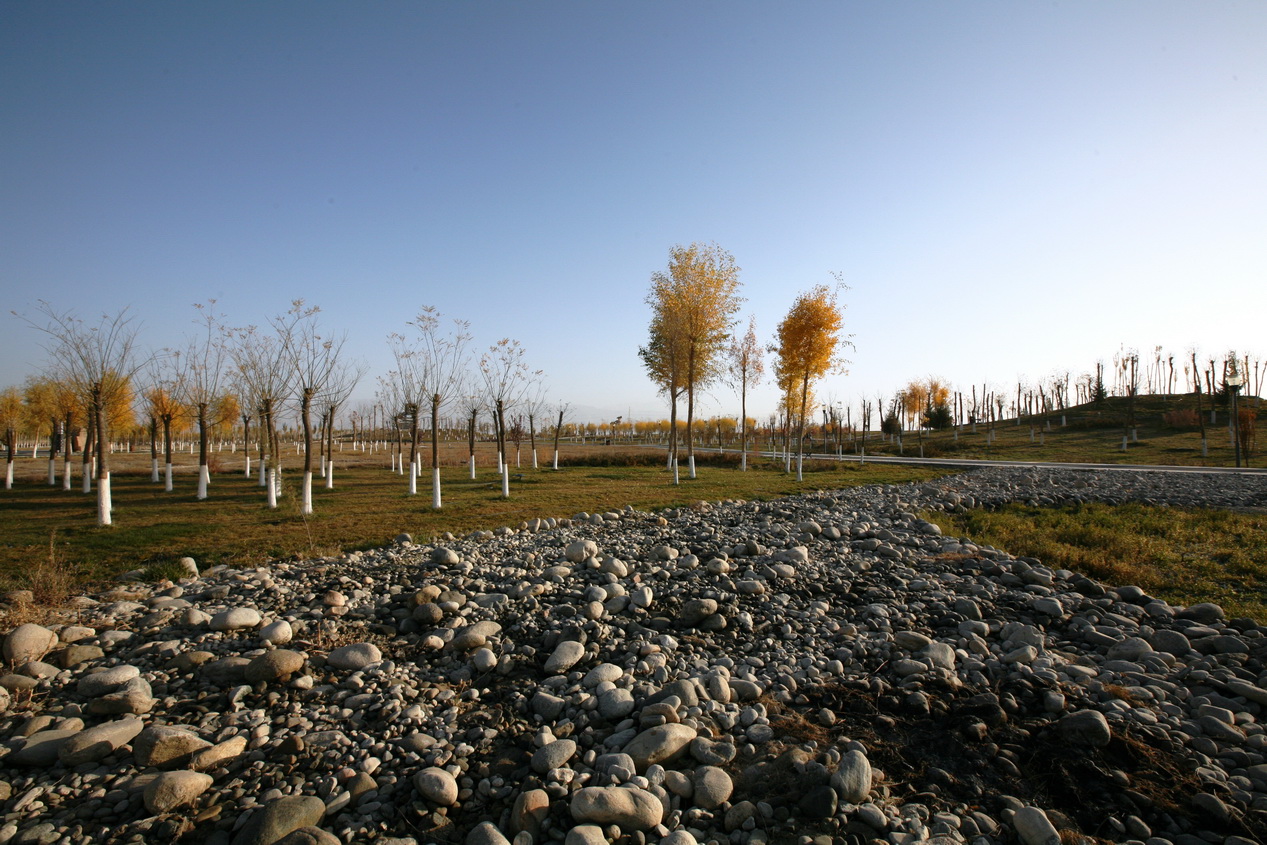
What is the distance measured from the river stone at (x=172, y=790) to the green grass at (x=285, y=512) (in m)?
5.99

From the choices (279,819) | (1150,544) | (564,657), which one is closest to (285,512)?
(564,657)

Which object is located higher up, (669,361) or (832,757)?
(669,361)

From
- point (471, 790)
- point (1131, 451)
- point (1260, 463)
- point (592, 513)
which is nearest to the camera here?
point (471, 790)

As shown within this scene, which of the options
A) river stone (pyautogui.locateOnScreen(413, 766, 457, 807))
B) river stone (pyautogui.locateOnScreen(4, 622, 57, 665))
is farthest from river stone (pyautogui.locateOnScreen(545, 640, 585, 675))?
river stone (pyautogui.locateOnScreen(4, 622, 57, 665))

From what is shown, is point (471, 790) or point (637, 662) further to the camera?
point (637, 662)

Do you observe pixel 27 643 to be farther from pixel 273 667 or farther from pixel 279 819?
pixel 279 819

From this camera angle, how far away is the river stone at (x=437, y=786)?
396cm

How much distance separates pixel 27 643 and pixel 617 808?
6.58 meters

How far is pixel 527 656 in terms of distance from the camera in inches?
248

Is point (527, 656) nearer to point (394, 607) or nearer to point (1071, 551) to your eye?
point (394, 607)

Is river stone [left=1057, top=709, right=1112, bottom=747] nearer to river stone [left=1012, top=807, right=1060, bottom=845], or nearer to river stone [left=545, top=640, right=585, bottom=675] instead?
river stone [left=1012, top=807, right=1060, bottom=845]

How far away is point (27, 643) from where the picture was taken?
18.5 feet

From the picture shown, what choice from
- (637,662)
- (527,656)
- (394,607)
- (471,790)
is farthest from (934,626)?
(394,607)

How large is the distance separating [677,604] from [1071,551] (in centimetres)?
859
